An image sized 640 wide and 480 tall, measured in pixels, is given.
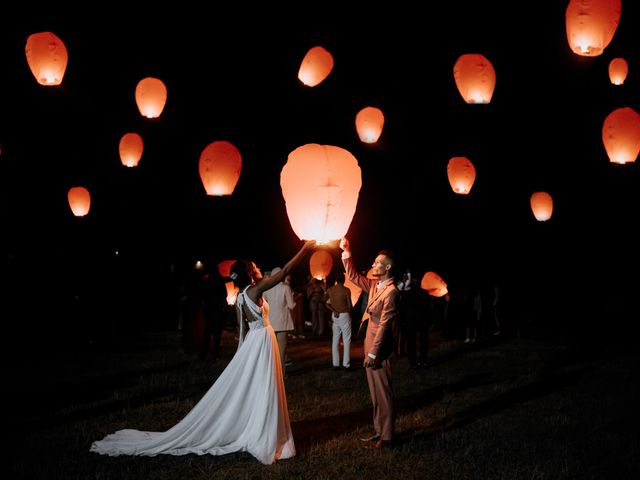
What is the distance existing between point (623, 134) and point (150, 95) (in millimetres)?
8906

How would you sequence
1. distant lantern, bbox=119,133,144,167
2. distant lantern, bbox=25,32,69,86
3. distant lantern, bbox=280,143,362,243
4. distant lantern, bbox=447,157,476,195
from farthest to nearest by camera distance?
1. distant lantern, bbox=119,133,144,167
2. distant lantern, bbox=447,157,476,195
3. distant lantern, bbox=25,32,69,86
4. distant lantern, bbox=280,143,362,243

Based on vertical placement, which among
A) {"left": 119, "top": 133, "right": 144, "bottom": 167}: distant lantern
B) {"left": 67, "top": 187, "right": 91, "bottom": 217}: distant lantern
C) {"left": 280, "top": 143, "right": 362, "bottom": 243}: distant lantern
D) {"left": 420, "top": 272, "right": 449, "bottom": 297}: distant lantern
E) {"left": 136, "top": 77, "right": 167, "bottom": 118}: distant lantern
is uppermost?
{"left": 136, "top": 77, "right": 167, "bottom": 118}: distant lantern

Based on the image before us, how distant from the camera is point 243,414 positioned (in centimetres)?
609

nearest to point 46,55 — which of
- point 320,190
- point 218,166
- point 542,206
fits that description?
point 218,166

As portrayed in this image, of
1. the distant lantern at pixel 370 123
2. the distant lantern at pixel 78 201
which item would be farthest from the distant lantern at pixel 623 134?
the distant lantern at pixel 78 201

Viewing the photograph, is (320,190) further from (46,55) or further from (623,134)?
(623,134)

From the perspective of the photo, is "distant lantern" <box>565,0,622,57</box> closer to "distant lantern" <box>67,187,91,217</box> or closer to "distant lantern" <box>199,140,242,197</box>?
"distant lantern" <box>199,140,242,197</box>

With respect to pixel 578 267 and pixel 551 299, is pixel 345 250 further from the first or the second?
pixel 578 267

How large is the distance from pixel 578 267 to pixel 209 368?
918 inches

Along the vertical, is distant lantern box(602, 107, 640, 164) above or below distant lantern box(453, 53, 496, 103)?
below

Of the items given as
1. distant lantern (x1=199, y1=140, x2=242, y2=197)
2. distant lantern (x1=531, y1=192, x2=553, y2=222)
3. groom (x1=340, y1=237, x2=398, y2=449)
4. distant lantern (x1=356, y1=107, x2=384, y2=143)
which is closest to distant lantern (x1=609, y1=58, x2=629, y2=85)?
distant lantern (x1=531, y1=192, x2=553, y2=222)

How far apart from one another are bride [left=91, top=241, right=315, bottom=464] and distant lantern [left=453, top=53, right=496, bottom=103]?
5996 millimetres

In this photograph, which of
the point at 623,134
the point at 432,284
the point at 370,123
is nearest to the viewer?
the point at 623,134

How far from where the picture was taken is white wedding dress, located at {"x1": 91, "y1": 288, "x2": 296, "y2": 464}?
591cm
